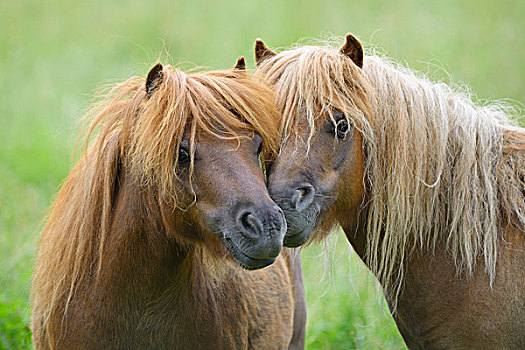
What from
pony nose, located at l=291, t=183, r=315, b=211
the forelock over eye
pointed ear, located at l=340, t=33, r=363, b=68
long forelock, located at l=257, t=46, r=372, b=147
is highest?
pointed ear, located at l=340, t=33, r=363, b=68

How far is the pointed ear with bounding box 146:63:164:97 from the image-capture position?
321 centimetres

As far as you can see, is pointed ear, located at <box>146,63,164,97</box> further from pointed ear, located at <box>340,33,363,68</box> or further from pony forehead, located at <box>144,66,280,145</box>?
pointed ear, located at <box>340,33,363,68</box>

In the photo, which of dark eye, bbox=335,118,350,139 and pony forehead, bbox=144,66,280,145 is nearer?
pony forehead, bbox=144,66,280,145

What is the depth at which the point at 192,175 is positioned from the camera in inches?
122

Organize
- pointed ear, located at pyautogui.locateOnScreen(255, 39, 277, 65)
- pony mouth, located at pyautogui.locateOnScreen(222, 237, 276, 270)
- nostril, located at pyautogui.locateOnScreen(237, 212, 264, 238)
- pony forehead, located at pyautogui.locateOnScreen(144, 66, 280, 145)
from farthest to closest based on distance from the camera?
pointed ear, located at pyautogui.locateOnScreen(255, 39, 277, 65) → pony forehead, located at pyautogui.locateOnScreen(144, 66, 280, 145) → pony mouth, located at pyautogui.locateOnScreen(222, 237, 276, 270) → nostril, located at pyautogui.locateOnScreen(237, 212, 264, 238)

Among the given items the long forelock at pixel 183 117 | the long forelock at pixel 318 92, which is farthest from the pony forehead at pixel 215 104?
the long forelock at pixel 318 92

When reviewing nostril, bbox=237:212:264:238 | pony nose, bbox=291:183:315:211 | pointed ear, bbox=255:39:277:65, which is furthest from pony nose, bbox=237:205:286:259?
pointed ear, bbox=255:39:277:65

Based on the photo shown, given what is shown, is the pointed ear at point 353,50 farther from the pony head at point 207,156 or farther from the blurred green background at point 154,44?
the blurred green background at point 154,44

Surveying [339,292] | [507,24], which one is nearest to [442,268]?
[339,292]

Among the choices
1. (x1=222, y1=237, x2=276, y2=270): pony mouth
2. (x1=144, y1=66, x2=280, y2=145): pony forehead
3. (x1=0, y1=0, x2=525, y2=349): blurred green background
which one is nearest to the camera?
(x1=222, y1=237, x2=276, y2=270): pony mouth

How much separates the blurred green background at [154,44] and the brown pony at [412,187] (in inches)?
164

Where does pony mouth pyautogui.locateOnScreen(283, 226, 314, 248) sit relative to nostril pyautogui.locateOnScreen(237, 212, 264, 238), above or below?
below

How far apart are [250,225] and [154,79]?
1.04 metres

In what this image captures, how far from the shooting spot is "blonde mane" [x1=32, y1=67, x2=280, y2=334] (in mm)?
3111
